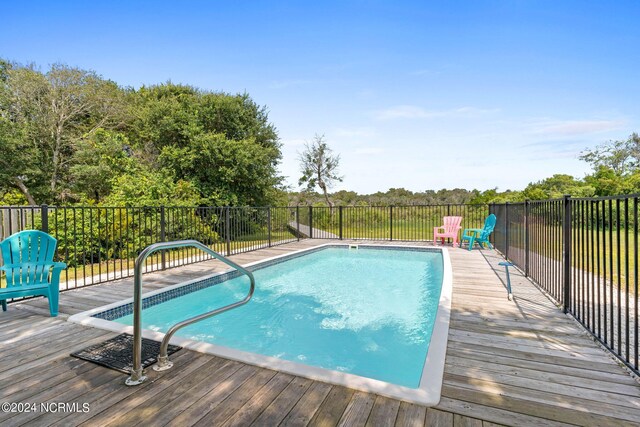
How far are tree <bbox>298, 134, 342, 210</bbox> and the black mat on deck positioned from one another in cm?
1611

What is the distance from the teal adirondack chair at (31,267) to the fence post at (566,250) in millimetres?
5015

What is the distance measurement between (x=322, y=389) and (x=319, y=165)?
56.1ft

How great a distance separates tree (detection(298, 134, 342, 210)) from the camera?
59.5 feet

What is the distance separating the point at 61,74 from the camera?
40.6ft

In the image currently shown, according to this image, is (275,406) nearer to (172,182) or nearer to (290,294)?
(290,294)

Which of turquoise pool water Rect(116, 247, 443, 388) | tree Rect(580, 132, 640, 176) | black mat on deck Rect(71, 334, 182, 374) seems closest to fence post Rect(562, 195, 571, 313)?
turquoise pool water Rect(116, 247, 443, 388)

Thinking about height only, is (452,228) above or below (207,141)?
below

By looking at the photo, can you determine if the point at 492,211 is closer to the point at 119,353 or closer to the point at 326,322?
the point at 326,322

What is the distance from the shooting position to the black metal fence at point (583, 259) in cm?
194

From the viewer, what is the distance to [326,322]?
401cm

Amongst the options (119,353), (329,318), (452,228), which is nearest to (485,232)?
(452,228)

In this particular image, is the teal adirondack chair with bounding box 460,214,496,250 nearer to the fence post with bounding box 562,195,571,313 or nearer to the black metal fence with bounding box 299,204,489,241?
the black metal fence with bounding box 299,204,489,241

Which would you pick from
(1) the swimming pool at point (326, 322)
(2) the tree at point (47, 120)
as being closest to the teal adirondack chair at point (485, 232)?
(1) the swimming pool at point (326, 322)

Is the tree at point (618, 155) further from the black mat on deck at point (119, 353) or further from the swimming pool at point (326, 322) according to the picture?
the black mat on deck at point (119, 353)
